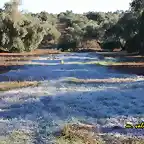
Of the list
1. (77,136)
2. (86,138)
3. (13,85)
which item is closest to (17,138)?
(77,136)

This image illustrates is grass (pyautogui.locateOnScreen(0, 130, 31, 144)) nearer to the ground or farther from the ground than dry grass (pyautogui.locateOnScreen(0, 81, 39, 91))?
farther from the ground

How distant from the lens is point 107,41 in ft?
309

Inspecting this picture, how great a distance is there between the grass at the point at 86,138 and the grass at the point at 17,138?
0.88 m

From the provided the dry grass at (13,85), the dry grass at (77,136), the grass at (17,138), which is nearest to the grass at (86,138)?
the dry grass at (77,136)

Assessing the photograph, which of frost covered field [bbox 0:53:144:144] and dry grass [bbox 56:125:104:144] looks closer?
dry grass [bbox 56:125:104:144]

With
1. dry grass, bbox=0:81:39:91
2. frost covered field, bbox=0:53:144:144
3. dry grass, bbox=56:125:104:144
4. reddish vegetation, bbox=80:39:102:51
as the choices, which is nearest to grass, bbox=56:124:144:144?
dry grass, bbox=56:125:104:144

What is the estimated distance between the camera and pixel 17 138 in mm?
11734

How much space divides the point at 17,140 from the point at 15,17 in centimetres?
6184

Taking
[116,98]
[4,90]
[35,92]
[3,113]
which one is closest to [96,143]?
[3,113]

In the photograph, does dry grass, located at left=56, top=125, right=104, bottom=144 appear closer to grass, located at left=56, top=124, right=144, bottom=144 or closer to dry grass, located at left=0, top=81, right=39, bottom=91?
grass, located at left=56, top=124, right=144, bottom=144

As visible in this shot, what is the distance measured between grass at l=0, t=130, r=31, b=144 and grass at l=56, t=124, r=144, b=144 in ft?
2.89

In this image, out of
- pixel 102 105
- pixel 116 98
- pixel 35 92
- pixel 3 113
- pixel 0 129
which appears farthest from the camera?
pixel 35 92

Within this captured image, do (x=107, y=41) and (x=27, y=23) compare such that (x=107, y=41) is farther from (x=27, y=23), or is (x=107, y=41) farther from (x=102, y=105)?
(x=102, y=105)

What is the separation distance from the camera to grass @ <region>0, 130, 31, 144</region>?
11.3 metres
